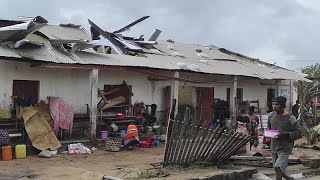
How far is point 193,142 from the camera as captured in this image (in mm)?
9047

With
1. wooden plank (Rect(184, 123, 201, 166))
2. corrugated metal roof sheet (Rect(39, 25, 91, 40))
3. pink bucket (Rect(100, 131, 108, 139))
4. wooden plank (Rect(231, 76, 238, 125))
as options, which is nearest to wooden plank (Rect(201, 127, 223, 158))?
wooden plank (Rect(184, 123, 201, 166))

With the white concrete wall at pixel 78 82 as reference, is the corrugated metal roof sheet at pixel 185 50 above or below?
above

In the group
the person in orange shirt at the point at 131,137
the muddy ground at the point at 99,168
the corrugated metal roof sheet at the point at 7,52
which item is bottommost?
the muddy ground at the point at 99,168

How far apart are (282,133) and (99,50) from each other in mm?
10227

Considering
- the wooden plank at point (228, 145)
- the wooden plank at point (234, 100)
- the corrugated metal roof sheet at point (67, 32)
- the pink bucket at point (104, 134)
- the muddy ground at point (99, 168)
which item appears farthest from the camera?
the wooden plank at point (234, 100)

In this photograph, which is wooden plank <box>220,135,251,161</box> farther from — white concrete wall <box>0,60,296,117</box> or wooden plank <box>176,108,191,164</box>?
white concrete wall <box>0,60,296,117</box>

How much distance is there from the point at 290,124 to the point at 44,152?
7008 millimetres

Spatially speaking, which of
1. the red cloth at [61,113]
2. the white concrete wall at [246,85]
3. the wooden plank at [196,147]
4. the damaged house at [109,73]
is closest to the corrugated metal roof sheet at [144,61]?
the damaged house at [109,73]

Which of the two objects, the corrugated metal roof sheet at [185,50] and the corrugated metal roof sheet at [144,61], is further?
the corrugated metal roof sheet at [185,50]

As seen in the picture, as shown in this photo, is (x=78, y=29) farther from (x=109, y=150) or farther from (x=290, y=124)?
(x=290, y=124)

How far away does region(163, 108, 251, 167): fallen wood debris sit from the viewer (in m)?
8.92

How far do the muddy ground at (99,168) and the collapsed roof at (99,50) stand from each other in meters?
2.72

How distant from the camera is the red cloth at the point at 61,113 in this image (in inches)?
498

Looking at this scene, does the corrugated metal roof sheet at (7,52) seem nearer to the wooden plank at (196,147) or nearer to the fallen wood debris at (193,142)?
the fallen wood debris at (193,142)
